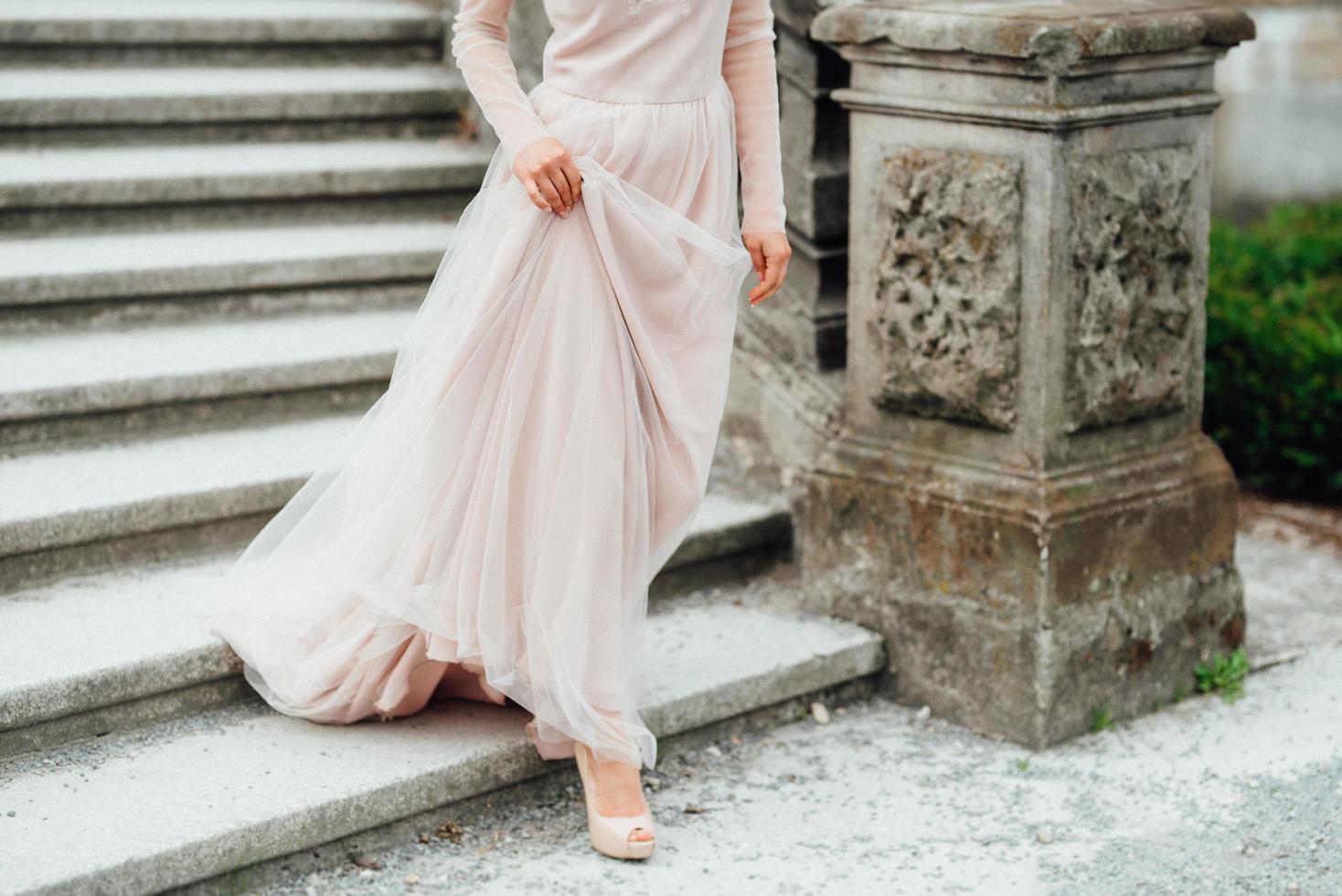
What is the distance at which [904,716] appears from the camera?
13.4 feet

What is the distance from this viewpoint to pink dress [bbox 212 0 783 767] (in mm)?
3201

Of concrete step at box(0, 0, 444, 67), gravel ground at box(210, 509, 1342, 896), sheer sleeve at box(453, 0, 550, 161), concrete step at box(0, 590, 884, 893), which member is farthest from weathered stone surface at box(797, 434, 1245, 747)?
concrete step at box(0, 0, 444, 67)

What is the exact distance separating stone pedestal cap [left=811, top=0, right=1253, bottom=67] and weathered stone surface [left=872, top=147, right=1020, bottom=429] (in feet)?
0.84

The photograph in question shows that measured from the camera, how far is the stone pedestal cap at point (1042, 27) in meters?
3.58

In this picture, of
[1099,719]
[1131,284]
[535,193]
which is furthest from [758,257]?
[1099,719]

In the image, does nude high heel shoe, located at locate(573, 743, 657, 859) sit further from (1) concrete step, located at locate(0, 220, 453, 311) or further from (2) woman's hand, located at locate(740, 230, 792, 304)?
(1) concrete step, located at locate(0, 220, 453, 311)

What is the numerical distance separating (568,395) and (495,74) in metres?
0.63

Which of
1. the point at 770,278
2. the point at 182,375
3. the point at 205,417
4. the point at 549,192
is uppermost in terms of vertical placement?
the point at 549,192

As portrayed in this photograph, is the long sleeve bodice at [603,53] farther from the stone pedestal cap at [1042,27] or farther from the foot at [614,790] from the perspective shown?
the foot at [614,790]

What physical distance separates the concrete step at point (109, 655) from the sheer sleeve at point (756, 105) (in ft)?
4.85

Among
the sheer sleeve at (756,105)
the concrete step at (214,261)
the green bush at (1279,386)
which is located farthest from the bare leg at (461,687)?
the green bush at (1279,386)

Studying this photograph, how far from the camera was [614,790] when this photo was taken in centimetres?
333

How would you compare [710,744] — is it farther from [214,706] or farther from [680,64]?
[680,64]

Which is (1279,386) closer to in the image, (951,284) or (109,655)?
(951,284)
